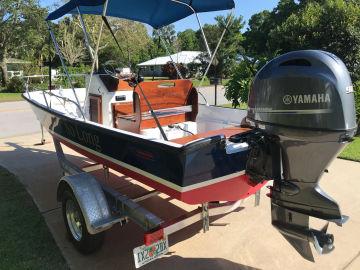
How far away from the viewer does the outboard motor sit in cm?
240

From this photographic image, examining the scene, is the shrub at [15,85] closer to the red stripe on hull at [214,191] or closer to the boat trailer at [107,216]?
the boat trailer at [107,216]

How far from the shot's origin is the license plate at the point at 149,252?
284cm

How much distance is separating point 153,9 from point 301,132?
3.97m

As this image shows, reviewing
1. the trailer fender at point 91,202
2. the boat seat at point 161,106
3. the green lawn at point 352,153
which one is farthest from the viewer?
the green lawn at point 352,153

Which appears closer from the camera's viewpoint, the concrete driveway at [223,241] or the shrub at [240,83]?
the concrete driveway at [223,241]

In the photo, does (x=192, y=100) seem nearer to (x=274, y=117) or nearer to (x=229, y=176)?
(x=229, y=176)

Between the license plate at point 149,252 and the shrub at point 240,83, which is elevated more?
the shrub at point 240,83

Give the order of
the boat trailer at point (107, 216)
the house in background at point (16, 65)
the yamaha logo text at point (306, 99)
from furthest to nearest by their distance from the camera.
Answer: the house in background at point (16, 65)
the boat trailer at point (107, 216)
the yamaha logo text at point (306, 99)

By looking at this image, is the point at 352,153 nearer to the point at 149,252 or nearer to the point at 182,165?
the point at 182,165

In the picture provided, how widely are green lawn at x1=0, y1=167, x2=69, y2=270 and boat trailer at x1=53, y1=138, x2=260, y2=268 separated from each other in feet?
0.88

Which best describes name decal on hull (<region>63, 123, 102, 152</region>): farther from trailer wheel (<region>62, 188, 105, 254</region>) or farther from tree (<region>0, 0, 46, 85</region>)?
tree (<region>0, 0, 46, 85</region>)

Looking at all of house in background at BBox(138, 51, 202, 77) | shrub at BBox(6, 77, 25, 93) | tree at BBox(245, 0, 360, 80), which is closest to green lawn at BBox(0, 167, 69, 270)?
house in background at BBox(138, 51, 202, 77)

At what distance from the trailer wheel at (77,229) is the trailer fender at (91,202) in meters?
0.11

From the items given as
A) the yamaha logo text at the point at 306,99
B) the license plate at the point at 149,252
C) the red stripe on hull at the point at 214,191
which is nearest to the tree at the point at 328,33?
the red stripe on hull at the point at 214,191
